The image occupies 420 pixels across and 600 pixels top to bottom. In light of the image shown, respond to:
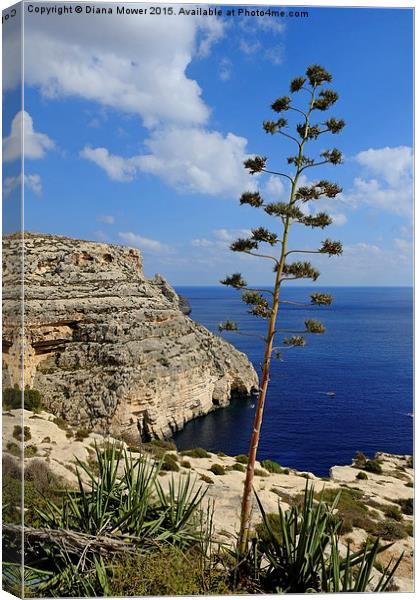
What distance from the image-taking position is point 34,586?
3.49m

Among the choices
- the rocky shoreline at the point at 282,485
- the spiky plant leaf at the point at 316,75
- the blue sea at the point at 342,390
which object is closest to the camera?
the spiky plant leaf at the point at 316,75

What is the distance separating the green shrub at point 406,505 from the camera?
16.6 ft

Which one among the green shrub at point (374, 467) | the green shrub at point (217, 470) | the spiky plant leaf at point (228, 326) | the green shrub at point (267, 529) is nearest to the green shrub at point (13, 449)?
the spiky plant leaf at point (228, 326)

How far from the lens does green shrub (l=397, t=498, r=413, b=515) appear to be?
5046mm

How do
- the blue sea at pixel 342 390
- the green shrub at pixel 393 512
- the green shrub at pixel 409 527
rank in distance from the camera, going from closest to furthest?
the green shrub at pixel 409 527 → the green shrub at pixel 393 512 → the blue sea at pixel 342 390

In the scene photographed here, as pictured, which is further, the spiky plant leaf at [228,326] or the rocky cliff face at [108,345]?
the rocky cliff face at [108,345]

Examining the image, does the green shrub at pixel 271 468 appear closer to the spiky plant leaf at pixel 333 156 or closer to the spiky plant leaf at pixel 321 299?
the spiky plant leaf at pixel 321 299

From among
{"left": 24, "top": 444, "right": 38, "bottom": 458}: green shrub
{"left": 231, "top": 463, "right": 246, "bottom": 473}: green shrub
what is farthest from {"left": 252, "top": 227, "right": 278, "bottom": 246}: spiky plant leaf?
{"left": 231, "top": 463, "right": 246, "bottom": 473}: green shrub

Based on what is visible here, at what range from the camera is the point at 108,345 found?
17.4m

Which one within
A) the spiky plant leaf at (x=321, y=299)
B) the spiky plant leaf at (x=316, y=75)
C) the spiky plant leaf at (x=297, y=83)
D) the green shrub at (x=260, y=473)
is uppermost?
the spiky plant leaf at (x=316, y=75)

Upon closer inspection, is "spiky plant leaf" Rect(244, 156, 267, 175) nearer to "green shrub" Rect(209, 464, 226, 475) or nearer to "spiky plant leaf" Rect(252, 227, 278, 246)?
"spiky plant leaf" Rect(252, 227, 278, 246)

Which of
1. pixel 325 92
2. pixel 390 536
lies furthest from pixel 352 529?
pixel 325 92

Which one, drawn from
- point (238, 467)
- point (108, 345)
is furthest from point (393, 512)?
point (108, 345)

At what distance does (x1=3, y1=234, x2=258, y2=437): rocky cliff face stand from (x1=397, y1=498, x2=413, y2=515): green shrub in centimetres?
1111
